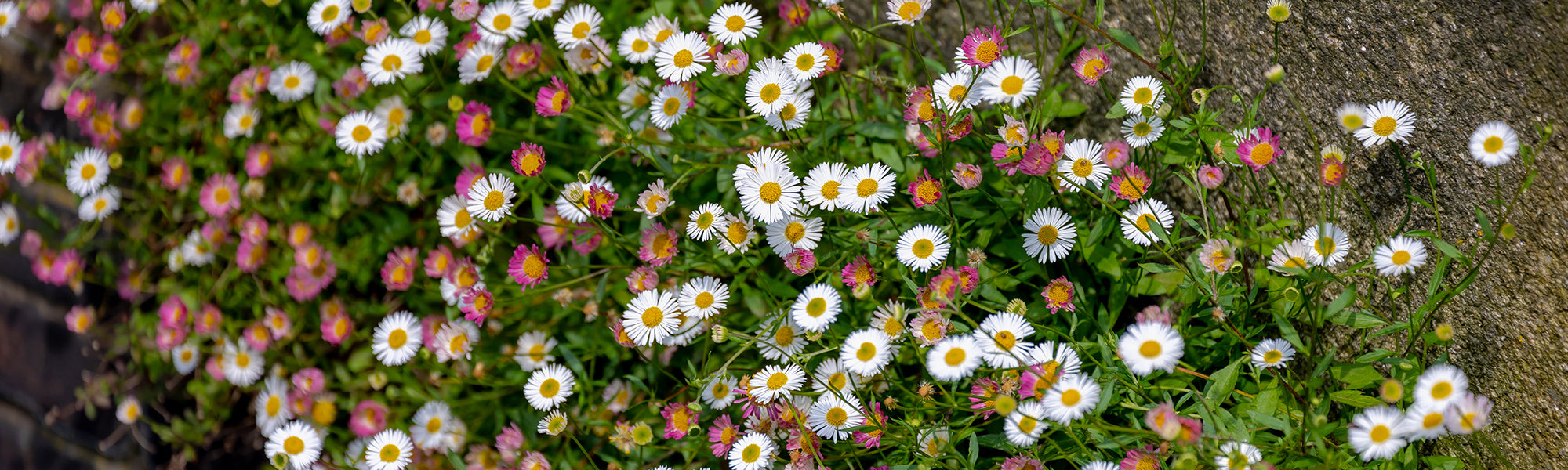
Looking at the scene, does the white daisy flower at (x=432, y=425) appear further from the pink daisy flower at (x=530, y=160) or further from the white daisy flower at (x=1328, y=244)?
the white daisy flower at (x=1328, y=244)

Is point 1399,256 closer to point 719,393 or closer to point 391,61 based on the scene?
point 719,393

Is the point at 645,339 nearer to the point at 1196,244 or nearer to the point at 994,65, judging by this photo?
the point at 994,65

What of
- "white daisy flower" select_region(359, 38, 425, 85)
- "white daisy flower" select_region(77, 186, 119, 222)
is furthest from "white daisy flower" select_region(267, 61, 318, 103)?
"white daisy flower" select_region(77, 186, 119, 222)

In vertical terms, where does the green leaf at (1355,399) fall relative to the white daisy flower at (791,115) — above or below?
below

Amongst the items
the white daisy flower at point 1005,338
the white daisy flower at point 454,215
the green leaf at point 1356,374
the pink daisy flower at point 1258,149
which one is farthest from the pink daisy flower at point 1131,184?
the white daisy flower at point 454,215

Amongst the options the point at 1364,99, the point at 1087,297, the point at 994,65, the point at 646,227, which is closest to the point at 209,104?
the point at 646,227

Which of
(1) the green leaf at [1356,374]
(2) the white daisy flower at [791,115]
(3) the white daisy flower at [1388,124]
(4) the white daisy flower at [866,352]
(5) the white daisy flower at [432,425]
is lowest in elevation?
(5) the white daisy flower at [432,425]
